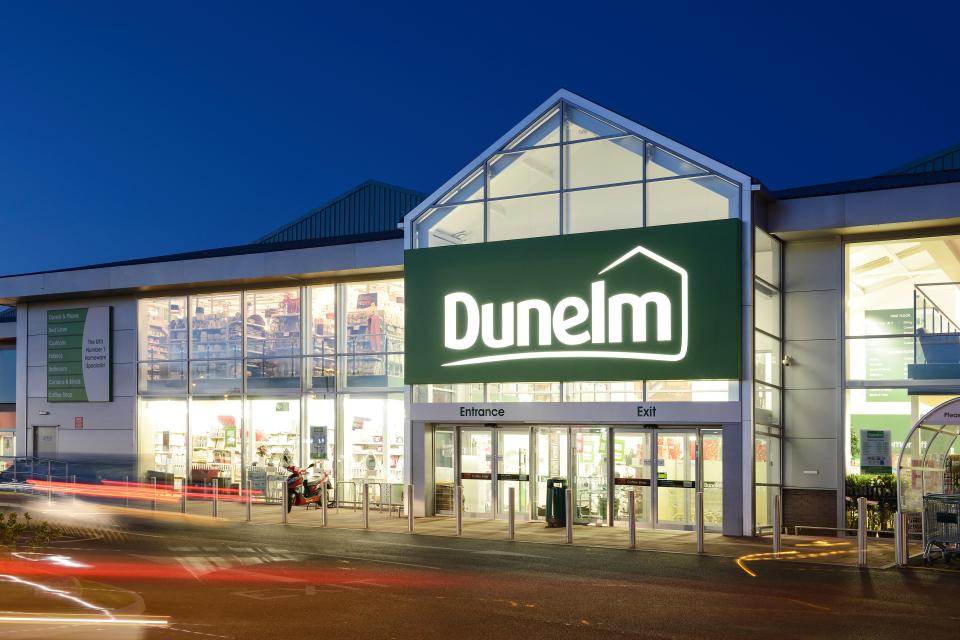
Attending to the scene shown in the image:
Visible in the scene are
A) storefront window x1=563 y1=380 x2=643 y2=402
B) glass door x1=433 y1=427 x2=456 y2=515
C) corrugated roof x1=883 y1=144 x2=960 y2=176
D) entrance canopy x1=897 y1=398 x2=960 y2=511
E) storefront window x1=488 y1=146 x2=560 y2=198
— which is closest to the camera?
entrance canopy x1=897 y1=398 x2=960 y2=511

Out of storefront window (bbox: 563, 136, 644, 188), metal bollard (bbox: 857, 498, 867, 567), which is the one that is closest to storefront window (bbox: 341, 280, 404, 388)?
storefront window (bbox: 563, 136, 644, 188)

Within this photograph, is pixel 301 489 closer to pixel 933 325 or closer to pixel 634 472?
pixel 634 472

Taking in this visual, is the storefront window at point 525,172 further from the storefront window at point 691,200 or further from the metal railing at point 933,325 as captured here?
the metal railing at point 933,325

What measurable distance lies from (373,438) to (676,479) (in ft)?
30.5

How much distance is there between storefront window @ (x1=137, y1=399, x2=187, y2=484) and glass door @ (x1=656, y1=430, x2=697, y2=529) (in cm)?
1564

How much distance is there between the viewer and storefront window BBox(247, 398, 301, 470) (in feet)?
98.2

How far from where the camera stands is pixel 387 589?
14.2 metres

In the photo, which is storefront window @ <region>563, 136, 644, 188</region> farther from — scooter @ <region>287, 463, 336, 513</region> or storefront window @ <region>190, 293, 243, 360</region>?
storefront window @ <region>190, 293, 243, 360</region>

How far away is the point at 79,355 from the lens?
34094 mm

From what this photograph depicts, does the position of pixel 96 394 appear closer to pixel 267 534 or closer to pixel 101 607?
pixel 267 534

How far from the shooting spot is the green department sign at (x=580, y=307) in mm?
22188

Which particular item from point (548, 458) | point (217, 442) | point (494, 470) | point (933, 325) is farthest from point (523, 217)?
point (217, 442)

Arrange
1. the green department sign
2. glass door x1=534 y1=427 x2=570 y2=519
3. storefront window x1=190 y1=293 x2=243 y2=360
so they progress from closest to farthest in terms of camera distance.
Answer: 1. the green department sign
2. glass door x1=534 y1=427 x2=570 y2=519
3. storefront window x1=190 y1=293 x2=243 y2=360

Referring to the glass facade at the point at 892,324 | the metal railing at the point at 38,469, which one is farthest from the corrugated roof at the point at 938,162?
the metal railing at the point at 38,469
